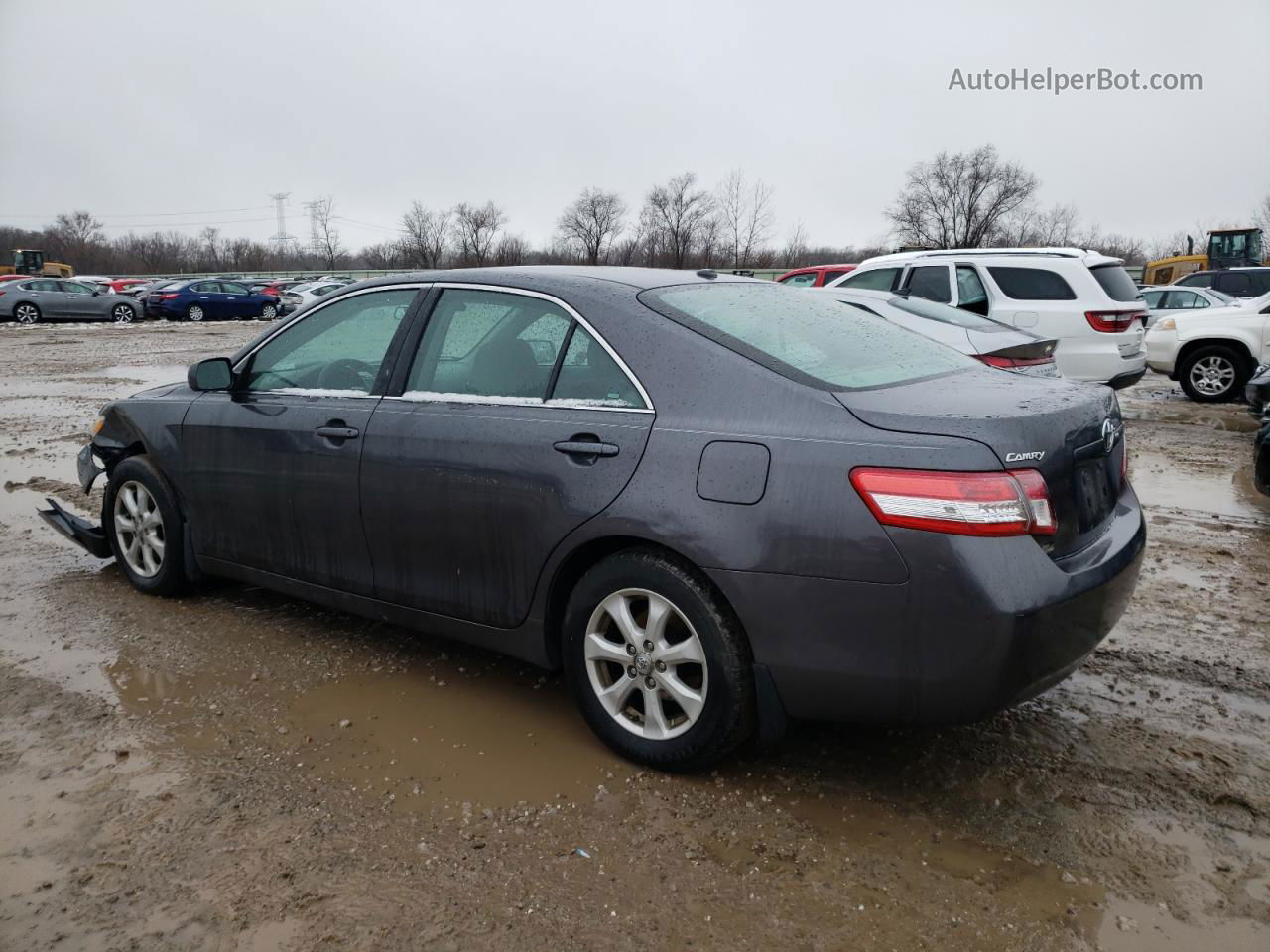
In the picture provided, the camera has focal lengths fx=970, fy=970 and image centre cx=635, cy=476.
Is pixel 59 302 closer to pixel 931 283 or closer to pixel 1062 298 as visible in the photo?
pixel 931 283

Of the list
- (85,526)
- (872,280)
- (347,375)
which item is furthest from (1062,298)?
(85,526)

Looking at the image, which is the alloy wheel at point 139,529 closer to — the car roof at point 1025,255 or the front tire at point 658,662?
the front tire at point 658,662

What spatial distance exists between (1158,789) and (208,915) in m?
2.74

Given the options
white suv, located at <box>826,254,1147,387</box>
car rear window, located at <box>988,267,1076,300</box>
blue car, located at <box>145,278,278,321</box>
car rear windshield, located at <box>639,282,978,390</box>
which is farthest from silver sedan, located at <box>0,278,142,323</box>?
car rear windshield, located at <box>639,282,978,390</box>

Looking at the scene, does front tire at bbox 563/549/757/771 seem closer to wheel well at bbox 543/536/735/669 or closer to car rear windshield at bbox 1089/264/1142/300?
wheel well at bbox 543/536/735/669

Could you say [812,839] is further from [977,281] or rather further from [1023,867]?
[977,281]

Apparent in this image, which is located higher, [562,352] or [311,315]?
[311,315]

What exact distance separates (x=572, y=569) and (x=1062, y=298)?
8.41m

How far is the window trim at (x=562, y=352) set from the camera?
308 centimetres

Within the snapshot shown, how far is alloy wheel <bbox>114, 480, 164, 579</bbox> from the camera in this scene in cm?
463

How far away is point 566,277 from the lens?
11.6 feet

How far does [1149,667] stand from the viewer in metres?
3.87

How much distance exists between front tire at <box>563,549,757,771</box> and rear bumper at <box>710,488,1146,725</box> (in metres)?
0.12

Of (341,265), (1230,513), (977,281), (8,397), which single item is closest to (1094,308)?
(977,281)
